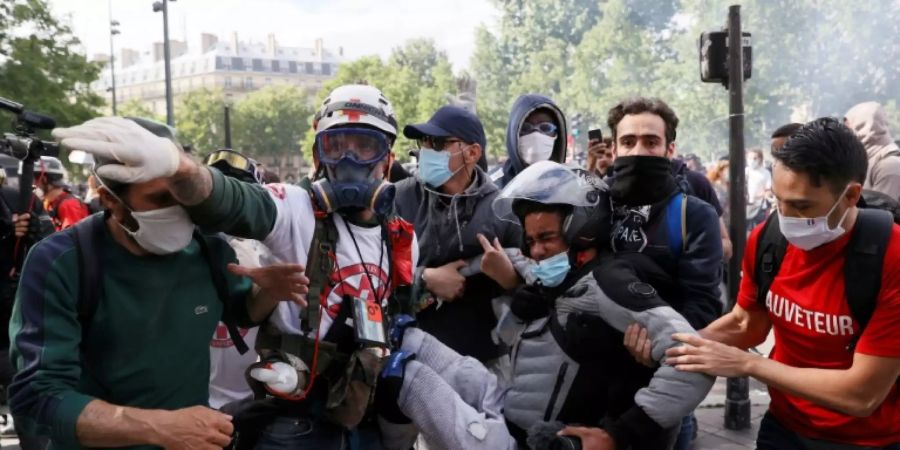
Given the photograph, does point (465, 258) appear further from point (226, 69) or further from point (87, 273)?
point (226, 69)

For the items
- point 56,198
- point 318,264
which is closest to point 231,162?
point 318,264

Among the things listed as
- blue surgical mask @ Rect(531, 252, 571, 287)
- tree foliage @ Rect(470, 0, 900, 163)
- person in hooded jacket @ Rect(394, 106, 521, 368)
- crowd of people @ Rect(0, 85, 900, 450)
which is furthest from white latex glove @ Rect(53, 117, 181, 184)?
tree foliage @ Rect(470, 0, 900, 163)

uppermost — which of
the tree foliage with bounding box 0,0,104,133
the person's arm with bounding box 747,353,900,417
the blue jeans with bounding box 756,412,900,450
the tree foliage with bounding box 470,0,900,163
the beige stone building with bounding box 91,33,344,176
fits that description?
the beige stone building with bounding box 91,33,344,176

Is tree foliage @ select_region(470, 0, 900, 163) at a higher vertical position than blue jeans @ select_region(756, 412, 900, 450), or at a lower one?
higher

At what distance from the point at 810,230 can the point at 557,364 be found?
2.90ft

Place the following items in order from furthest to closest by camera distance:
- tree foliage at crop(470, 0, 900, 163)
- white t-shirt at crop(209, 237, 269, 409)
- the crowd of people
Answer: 1. tree foliage at crop(470, 0, 900, 163)
2. white t-shirt at crop(209, 237, 269, 409)
3. the crowd of people

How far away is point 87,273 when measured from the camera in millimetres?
1967

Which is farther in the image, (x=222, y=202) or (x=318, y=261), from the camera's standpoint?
(x=318, y=261)

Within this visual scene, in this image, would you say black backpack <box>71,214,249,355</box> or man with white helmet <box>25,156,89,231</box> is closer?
black backpack <box>71,214,249,355</box>

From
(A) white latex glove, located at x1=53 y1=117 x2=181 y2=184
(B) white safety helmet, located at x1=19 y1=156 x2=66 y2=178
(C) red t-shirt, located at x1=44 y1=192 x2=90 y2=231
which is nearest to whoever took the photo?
(A) white latex glove, located at x1=53 y1=117 x2=181 y2=184

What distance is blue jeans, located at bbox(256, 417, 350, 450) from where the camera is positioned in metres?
2.49

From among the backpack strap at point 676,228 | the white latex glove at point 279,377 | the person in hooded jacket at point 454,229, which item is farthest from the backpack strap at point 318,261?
the backpack strap at point 676,228

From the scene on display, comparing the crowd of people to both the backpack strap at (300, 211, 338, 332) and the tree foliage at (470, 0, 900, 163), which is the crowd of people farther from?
the tree foliage at (470, 0, 900, 163)

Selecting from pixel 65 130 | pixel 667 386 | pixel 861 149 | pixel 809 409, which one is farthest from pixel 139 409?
pixel 861 149
